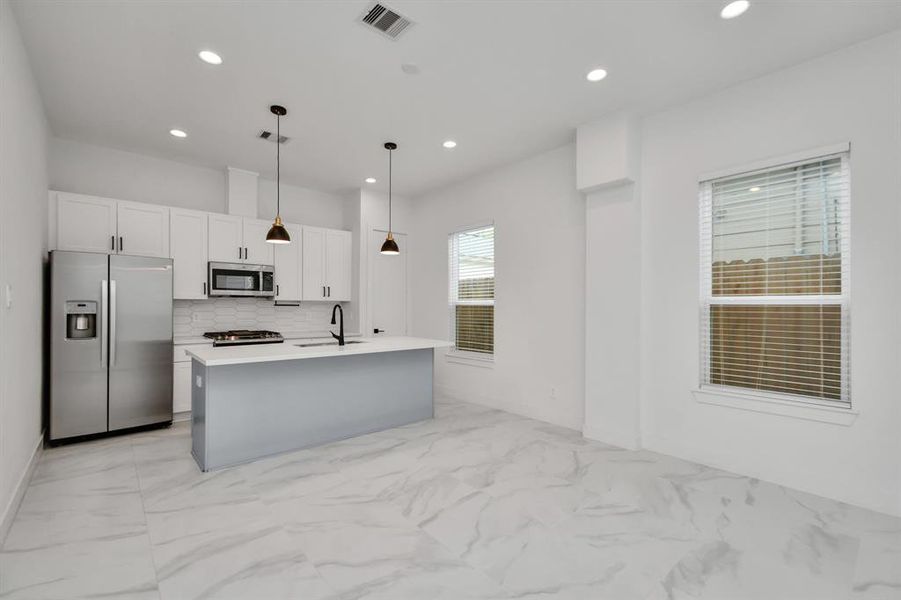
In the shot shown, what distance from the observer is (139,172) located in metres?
4.80

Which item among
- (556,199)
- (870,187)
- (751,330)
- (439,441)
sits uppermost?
(556,199)

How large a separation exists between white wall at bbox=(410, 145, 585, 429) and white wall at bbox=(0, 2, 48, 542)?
4.14 meters

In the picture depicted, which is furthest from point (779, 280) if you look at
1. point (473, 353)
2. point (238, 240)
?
point (238, 240)

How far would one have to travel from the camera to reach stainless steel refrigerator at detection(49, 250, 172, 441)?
3740 mm

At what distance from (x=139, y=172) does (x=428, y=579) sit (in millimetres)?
5249

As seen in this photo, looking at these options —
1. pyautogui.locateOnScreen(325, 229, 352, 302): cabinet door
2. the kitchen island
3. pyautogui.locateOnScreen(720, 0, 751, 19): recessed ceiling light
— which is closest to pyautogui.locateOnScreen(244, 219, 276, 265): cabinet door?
pyautogui.locateOnScreen(325, 229, 352, 302): cabinet door

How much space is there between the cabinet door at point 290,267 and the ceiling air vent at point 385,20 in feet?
11.2

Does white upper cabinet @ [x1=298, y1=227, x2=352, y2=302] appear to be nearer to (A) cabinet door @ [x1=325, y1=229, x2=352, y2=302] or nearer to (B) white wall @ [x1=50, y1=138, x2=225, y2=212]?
(A) cabinet door @ [x1=325, y1=229, x2=352, y2=302]

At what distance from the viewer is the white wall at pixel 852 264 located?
8.72 feet

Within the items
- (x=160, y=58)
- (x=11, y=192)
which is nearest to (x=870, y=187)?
(x=160, y=58)

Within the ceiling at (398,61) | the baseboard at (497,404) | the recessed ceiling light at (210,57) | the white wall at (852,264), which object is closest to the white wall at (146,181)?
the ceiling at (398,61)

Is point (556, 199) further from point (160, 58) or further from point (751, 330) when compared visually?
point (160, 58)

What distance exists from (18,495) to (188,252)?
110 inches

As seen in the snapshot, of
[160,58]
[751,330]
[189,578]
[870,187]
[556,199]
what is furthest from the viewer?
[556,199]
